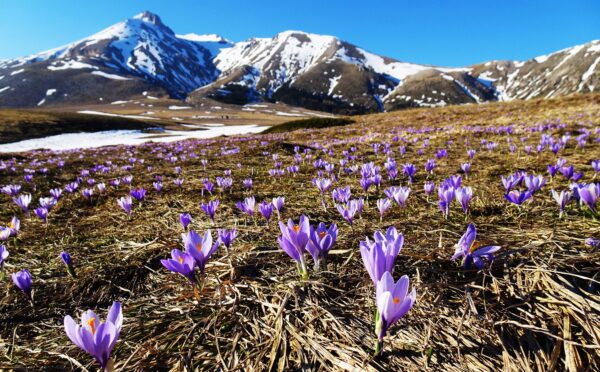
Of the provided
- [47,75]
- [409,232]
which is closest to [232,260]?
[409,232]

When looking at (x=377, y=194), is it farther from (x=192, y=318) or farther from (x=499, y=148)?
(x=499, y=148)

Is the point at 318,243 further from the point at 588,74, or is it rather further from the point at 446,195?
the point at 588,74

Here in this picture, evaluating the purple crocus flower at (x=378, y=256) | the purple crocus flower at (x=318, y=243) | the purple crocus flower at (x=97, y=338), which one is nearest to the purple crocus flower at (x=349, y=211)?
the purple crocus flower at (x=318, y=243)

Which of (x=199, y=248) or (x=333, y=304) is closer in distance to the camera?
(x=333, y=304)

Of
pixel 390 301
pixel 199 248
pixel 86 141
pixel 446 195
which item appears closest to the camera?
pixel 390 301

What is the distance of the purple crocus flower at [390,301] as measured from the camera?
42.5 inches

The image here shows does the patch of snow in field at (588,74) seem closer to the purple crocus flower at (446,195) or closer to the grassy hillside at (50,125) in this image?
the grassy hillside at (50,125)

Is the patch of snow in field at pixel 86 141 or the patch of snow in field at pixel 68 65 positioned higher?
the patch of snow in field at pixel 68 65

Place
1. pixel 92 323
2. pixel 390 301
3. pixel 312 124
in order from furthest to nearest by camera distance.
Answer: pixel 312 124 → pixel 92 323 → pixel 390 301

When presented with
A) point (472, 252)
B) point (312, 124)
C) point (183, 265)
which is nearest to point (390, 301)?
point (472, 252)

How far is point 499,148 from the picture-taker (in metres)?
7.41

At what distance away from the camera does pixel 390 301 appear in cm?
107

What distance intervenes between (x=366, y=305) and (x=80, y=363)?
4.03 feet

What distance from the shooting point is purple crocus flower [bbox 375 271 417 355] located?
3.54 ft
